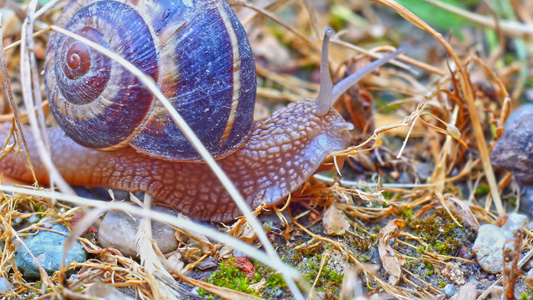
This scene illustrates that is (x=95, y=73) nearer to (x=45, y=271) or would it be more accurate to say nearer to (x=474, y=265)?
(x=45, y=271)

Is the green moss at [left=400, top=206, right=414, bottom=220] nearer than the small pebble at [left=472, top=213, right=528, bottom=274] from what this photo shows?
No

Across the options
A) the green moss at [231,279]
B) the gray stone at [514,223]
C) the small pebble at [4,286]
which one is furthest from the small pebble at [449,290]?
the small pebble at [4,286]

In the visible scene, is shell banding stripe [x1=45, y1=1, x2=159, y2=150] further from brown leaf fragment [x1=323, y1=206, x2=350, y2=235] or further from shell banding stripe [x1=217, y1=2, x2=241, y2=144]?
brown leaf fragment [x1=323, y1=206, x2=350, y2=235]

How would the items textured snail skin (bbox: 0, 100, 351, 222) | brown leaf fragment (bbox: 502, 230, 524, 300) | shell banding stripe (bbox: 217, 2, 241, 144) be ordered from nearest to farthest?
brown leaf fragment (bbox: 502, 230, 524, 300), shell banding stripe (bbox: 217, 2, 241, 144), textured snail skin (bbox: 0, 100, 351, 222)

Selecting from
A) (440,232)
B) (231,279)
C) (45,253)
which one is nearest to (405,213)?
(440,232)

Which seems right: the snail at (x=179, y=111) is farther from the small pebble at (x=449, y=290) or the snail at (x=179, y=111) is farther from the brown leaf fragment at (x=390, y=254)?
the small pebble at (x=449, y=290)

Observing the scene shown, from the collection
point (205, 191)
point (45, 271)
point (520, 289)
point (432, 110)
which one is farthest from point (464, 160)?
point (45, 271)

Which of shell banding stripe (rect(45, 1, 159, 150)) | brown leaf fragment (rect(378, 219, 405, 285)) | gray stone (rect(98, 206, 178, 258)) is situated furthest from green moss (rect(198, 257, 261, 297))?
shell banding stripe (rect(45, 1, 159, 150))
